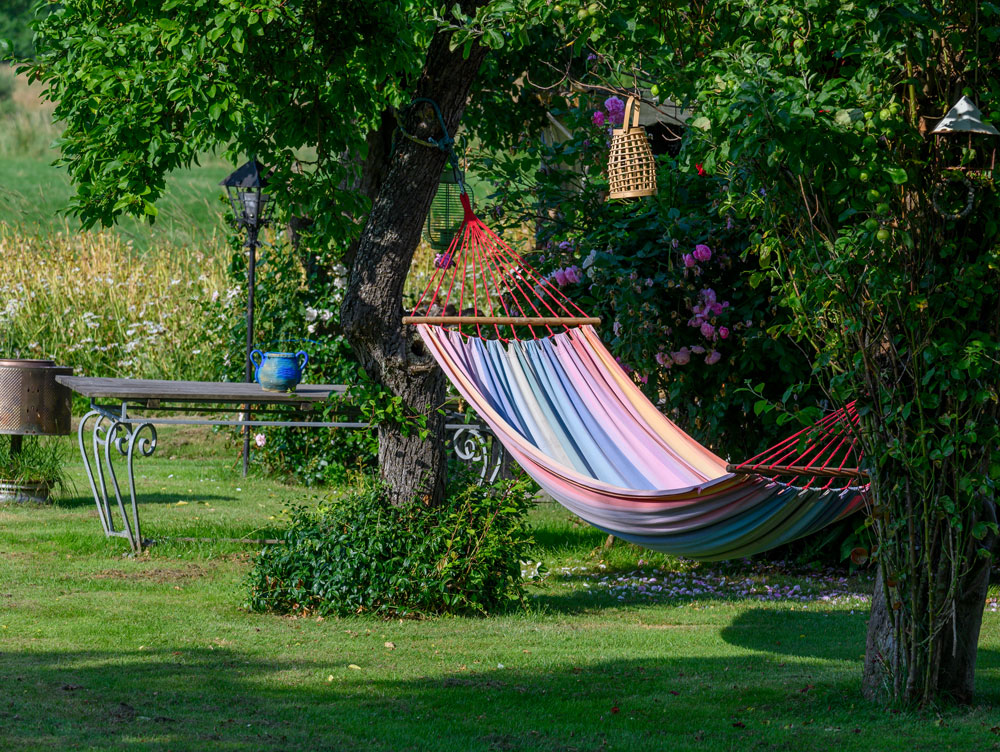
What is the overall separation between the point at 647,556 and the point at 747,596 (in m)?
0.78

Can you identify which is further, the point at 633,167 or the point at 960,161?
the point at 633,167

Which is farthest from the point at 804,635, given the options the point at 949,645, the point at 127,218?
the point at 127,218

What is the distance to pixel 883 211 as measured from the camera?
2.62 m

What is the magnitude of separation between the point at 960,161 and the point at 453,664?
2.02 metres

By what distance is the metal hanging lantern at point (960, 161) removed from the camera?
267 centimetres

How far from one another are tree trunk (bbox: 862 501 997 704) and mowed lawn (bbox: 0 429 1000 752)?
0.20ft

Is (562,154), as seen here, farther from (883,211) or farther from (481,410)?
(883,211)

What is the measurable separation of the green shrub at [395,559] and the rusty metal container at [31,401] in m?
2.56

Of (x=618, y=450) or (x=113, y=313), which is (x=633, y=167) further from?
(x=113, y=313)

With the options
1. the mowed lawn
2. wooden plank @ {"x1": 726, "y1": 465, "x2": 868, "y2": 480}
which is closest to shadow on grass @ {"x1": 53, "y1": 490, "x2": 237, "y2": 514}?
the mowed lawn

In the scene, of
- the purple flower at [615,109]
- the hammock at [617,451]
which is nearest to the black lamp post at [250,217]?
the purple flower at [615,109]

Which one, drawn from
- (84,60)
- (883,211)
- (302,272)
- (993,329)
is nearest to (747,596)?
(993,329)

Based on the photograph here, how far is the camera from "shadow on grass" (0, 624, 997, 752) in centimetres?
283

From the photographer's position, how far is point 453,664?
3600 millimetres
